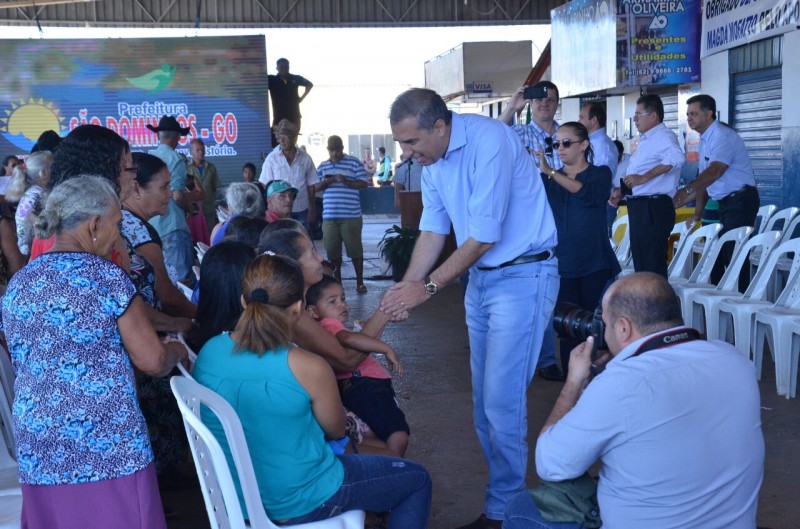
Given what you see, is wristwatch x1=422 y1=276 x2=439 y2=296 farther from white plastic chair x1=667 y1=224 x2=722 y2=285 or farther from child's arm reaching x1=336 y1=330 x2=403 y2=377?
white plastic chair x1=667 y1=224 x2=722 y2=285

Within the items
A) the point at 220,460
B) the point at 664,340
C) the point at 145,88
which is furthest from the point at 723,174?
the point at 145,88

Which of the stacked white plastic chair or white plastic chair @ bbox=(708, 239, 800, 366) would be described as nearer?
the stacked white plastic chair

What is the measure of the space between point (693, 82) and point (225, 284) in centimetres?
876

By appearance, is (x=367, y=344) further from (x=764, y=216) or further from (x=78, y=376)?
(x=764, y=216)

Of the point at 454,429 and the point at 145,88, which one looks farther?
the point at 145,88

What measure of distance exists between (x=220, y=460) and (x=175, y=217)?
479 cm

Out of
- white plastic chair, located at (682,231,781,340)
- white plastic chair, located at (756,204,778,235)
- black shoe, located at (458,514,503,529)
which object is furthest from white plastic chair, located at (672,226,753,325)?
black shoe, located at (458,514,503,529)

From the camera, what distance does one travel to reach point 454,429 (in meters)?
4.91

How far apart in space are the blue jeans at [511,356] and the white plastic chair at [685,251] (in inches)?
145

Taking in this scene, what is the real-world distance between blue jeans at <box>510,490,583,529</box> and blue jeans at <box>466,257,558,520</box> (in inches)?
31.6

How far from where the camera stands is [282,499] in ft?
8.59

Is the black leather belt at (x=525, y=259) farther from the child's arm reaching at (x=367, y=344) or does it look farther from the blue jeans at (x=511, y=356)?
the child's arm reaching at (x=367, y=344)

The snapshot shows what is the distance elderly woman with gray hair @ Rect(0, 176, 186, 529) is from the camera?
7.96 ft

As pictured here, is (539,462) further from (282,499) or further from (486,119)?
(486,119)
